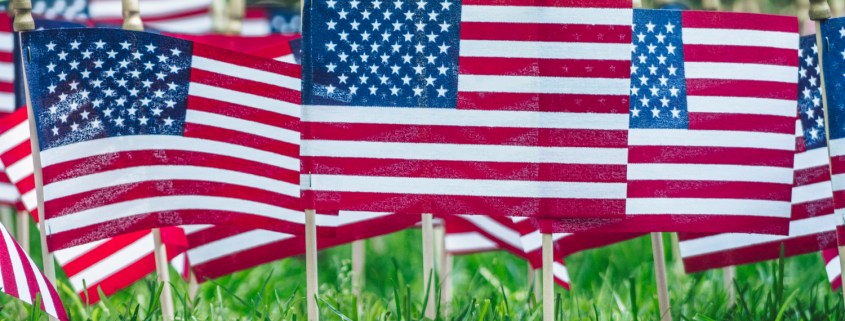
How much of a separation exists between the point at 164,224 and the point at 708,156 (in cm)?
252

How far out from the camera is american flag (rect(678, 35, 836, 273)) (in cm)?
354

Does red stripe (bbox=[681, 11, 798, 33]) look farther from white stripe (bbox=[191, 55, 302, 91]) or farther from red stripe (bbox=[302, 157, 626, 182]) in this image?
white stripe (bbox=[191, 55, 302, 91])

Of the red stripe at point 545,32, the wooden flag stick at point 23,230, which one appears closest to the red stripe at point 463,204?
the red stripe at point 545,32

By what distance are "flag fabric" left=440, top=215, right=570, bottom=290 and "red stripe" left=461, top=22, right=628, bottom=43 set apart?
1.41 metres

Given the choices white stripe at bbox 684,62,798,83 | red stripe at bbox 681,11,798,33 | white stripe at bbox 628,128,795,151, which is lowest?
white stripe at bbox 628,128,795,151

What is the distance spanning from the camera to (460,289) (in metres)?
5.57

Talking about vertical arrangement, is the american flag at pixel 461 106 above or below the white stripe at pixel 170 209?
above

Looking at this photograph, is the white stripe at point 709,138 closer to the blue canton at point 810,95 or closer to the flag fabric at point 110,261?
the blue canton at point 810,95

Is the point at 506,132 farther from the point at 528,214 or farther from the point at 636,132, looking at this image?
the point at 636,132

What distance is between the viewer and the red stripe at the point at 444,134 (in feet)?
9.80

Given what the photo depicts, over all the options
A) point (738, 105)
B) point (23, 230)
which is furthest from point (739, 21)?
point (23, 230)

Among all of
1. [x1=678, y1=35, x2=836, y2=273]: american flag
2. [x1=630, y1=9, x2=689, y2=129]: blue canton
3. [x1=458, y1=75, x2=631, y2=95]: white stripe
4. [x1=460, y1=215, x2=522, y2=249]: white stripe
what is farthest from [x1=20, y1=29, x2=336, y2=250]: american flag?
[x1=678, y1=35, x2=836, y2=273]: american flag

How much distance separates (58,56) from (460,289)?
11.6 feet

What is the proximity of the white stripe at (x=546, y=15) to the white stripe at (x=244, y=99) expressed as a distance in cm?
96
